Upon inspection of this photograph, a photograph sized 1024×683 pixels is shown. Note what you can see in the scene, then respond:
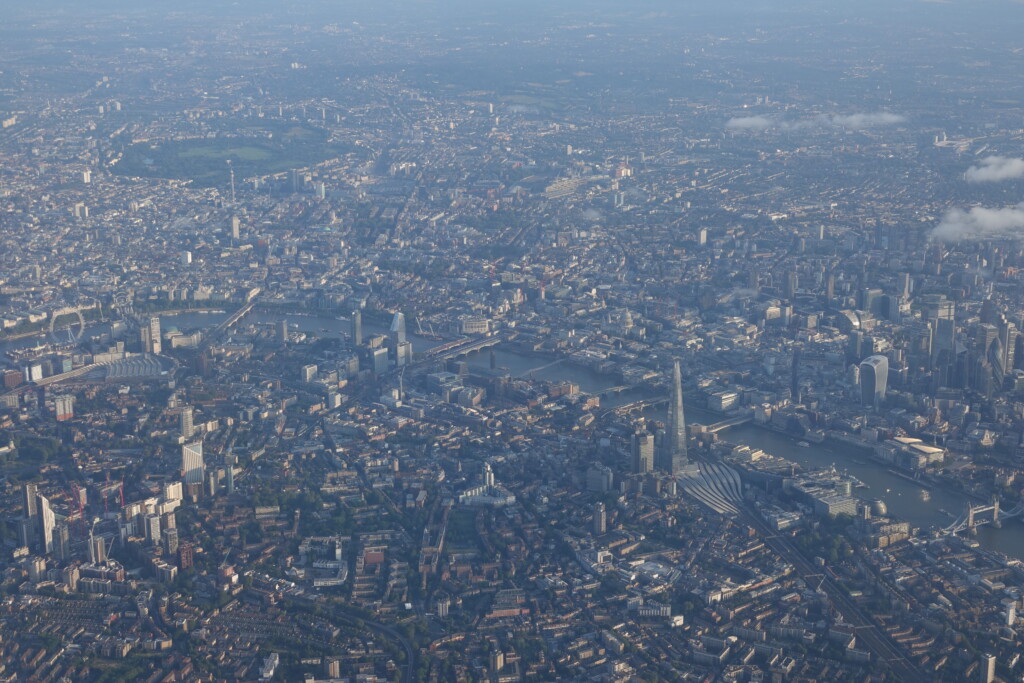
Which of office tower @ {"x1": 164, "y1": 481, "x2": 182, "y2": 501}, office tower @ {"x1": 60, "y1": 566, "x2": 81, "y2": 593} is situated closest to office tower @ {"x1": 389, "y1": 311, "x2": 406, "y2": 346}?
office tower @ {"x1": 164, "y1": 481, "x2": 182, "y2": 501}

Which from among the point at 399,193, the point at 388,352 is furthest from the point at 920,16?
the point at 388,352

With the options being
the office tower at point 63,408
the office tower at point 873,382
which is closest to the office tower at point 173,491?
the office tower at point 63,408

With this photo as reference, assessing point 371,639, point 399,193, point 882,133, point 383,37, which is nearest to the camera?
point 371,639

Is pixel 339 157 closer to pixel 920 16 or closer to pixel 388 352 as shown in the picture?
pixel 388 352

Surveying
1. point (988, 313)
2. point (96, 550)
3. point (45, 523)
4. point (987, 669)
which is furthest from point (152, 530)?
point (988, 313)

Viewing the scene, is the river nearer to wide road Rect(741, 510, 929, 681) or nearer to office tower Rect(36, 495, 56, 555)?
wide road Rect(741, 510, 929, 681)

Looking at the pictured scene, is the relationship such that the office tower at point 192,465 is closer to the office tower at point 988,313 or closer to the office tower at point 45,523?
the office tower at point 45,523
